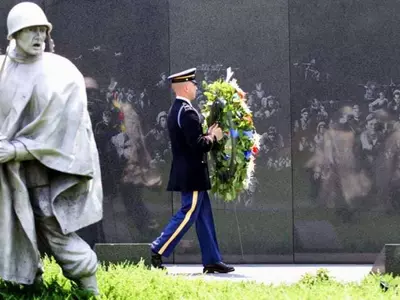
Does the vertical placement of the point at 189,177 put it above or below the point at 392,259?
above

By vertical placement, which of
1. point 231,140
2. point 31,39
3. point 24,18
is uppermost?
point 24,18

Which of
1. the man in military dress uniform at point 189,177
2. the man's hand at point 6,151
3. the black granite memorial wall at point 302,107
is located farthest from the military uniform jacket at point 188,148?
the man's hand at point 6,151

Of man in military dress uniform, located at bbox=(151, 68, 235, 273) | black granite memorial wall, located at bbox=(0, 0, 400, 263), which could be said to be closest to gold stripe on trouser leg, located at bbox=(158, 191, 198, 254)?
man in military dress uniform, located at bbox=(151, 68, 235, 273)

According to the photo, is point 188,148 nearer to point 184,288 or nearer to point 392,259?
point 392,259

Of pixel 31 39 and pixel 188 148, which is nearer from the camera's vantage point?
pixel 31 39

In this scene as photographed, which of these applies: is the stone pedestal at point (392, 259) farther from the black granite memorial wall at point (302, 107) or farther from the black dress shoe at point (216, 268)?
the black granite memorial wall at point (302, 107)

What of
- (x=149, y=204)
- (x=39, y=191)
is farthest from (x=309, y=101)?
(x=39, y=191)

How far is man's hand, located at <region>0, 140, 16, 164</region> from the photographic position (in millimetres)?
8781

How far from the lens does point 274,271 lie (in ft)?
44.1

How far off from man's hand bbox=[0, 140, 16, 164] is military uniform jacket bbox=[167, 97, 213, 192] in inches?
154

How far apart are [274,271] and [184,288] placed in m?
3.45

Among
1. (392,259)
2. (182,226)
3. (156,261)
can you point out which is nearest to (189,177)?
(182,226)

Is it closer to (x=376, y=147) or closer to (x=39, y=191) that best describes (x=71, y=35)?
(x=376, y=147)

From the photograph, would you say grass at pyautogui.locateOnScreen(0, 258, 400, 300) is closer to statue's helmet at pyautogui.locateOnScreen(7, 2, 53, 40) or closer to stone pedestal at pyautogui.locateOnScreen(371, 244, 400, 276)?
stone pedestal at pyautogui.locateOnScreen(371, 244, 400, 276)
